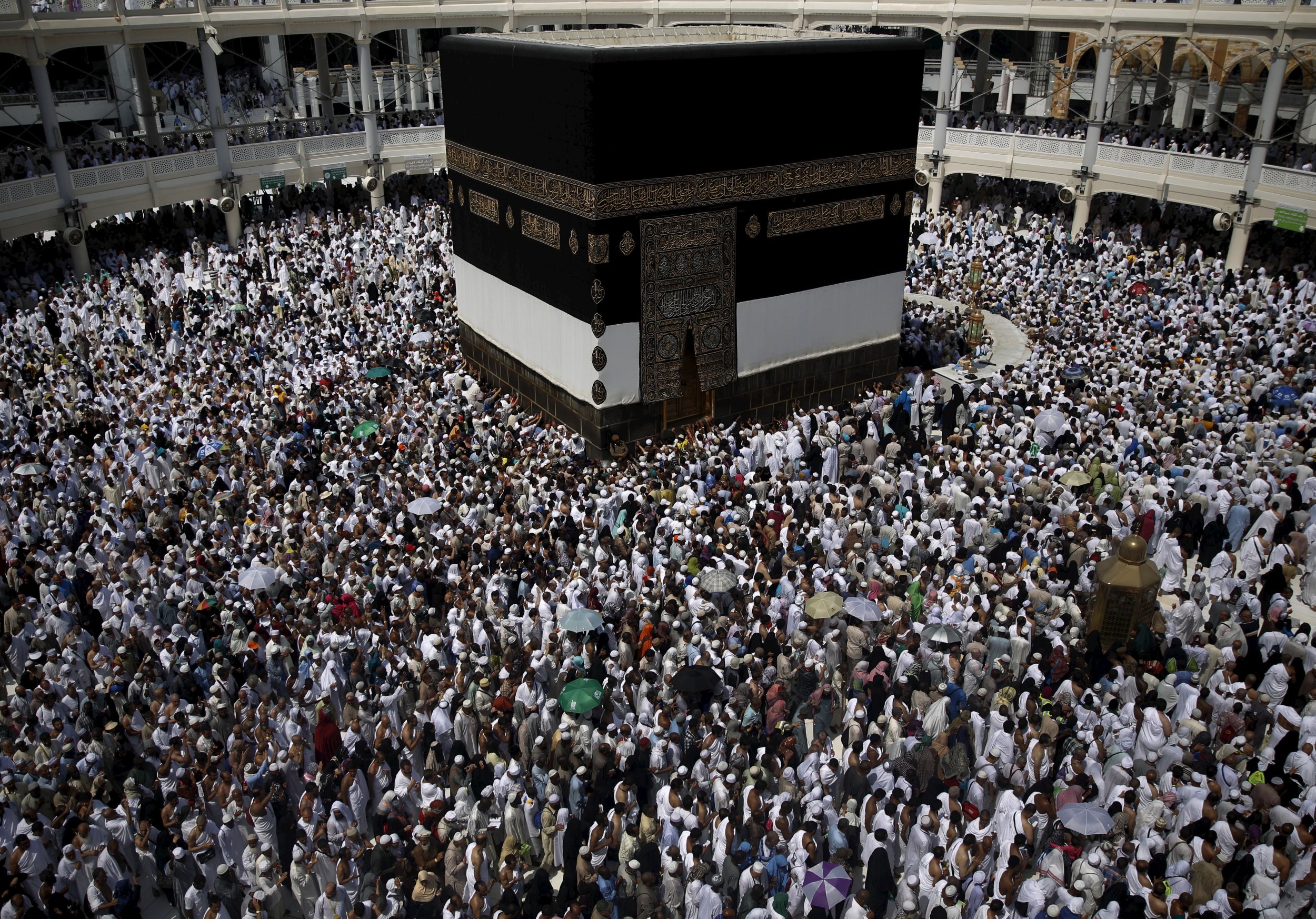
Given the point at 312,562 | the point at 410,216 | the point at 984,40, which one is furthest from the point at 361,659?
the point at 984,40

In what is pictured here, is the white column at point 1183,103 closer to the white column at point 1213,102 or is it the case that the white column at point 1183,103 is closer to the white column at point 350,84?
the white column at point 1213,102

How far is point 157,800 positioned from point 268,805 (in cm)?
102

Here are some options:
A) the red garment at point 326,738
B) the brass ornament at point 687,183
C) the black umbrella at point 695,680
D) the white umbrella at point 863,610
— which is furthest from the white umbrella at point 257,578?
the brass ornament at point 687,183

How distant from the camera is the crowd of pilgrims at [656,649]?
24.4 feet

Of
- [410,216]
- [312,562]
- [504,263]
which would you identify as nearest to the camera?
[312,562]

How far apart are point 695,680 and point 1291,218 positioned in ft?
57.2

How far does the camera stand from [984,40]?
111ft

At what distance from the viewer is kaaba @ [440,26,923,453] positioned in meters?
14.3

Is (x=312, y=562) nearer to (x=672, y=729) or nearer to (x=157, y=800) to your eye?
(x=157, y=800)

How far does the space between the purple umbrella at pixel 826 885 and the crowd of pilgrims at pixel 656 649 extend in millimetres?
70

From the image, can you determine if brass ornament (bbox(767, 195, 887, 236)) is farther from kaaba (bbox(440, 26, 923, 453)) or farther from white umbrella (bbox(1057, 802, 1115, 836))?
white umbrella (bbox(1057, 802, 1115, 836))

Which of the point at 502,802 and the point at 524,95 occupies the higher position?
the point at 524,95

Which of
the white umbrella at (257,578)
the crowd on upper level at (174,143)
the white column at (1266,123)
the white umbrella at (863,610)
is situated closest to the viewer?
the white umbrella at (863,610)

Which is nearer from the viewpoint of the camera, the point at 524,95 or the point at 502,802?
the point at 502,802
